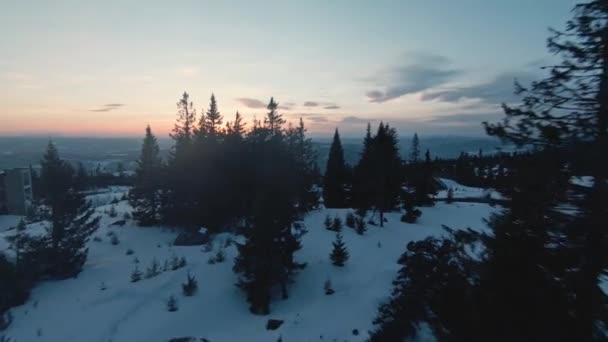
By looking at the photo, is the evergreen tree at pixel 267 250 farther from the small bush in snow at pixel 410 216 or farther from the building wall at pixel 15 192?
the building wall at pixel 15 192

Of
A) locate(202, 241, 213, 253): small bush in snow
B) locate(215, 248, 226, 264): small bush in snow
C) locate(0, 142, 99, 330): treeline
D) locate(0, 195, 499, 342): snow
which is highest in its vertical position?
locate(0, 142, 99, 330): treeline

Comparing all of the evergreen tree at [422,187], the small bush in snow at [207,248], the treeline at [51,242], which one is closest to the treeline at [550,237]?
the small bush in snow at [207,248]

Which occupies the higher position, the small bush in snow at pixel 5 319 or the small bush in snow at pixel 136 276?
the small bush in snow at pixel 136 276

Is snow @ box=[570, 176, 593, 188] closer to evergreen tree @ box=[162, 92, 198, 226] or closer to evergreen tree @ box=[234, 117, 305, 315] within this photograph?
evergreen tree @ box=[234, 117, 305, 315]

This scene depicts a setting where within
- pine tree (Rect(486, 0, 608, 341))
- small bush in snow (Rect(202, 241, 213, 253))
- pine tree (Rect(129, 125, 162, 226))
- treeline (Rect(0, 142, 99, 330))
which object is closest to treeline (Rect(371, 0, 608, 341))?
pine tree (Rect(486, 0, 608, 341))

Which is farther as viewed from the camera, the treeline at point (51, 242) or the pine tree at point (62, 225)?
the pine tree at point (62, 225)

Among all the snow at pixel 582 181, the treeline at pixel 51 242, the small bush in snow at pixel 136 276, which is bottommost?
the small bush in snow at pixel 136 276

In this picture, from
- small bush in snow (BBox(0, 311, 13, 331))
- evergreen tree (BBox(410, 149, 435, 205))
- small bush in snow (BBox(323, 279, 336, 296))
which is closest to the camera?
small bush in snow (BBox(0, 311, 13, 331))
